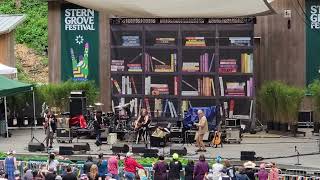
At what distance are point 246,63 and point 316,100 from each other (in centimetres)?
328

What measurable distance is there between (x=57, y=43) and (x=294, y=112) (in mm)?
11271

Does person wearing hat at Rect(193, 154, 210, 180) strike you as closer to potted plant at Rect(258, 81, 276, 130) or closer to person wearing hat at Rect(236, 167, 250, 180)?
person wearing hat at Rect(236, 167, 250, 180)

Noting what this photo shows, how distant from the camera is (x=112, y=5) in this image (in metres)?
32.5

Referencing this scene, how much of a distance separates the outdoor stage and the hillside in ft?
53.3

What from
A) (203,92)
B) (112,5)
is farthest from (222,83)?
(112,5)

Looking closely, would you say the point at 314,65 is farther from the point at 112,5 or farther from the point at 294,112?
the point at 112,5

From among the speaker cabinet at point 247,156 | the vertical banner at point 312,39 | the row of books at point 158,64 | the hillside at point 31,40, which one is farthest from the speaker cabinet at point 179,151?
the hillside at point 31,40

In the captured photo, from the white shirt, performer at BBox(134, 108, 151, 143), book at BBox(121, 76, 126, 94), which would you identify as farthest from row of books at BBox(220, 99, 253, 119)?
the white shirt

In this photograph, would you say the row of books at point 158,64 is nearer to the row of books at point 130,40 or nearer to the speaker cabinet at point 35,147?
the row of books at point 130,40

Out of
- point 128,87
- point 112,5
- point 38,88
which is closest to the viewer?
point 112,5

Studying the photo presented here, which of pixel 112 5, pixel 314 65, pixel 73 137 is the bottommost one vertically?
pixel 73 137

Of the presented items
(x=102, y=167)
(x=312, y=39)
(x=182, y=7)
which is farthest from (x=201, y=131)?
(x=312, y=39)

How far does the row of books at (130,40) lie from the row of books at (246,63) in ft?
Result: 14.1

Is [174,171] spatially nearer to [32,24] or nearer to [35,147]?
[35,147]
